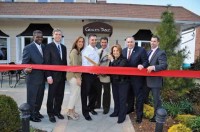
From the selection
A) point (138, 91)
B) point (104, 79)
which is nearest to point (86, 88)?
point (104, 79)

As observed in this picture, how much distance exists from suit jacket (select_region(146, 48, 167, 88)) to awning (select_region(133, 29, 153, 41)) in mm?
8451

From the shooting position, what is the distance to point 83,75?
613cm

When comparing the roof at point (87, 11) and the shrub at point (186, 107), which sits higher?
the roof at point (87, 11)

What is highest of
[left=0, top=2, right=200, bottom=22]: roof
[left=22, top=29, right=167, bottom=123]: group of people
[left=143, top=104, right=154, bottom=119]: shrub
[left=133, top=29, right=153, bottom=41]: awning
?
[left=0, top=2, right=200, bottom=22]: roof

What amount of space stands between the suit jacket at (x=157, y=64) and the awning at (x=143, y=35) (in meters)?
8.45

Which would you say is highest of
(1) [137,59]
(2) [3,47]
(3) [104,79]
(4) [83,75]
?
(2) [3,47]

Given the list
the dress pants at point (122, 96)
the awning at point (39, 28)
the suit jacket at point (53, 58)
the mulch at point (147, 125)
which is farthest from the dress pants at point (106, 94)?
the awning at point (39, 28)

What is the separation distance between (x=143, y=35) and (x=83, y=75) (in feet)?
28.6

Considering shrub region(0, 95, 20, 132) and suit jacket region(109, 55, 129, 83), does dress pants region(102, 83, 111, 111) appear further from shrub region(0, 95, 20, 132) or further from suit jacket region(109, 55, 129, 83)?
shrub region(0, 95, 20, 132)

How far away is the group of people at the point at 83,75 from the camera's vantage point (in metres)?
5.81

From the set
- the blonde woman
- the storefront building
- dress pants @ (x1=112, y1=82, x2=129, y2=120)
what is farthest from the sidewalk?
the storefront building

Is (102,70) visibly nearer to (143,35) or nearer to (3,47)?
(143,35)

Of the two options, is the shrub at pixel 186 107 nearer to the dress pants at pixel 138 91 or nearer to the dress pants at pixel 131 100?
the dress pants at pixel 131 100

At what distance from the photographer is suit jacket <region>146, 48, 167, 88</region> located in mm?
5633
